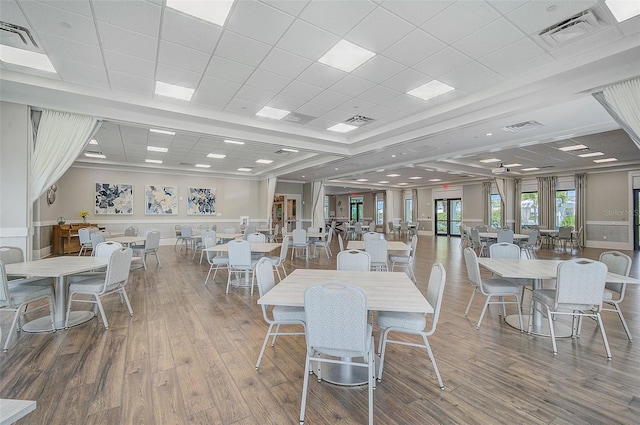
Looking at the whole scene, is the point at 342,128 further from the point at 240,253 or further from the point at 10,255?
A: the point at 10,255

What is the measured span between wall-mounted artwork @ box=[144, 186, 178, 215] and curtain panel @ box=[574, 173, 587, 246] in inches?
666

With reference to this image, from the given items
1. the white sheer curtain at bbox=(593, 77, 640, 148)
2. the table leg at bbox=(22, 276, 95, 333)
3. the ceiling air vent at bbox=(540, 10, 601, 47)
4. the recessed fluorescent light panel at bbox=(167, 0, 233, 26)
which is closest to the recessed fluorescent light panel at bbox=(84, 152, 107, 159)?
the table leg at bbox=(22, 276, 95, 333)

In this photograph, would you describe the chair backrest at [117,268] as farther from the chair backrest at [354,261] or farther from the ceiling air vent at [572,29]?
the ceiling air vent at [572,29]

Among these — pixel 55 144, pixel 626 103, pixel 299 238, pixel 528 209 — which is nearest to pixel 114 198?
pixel 55 144

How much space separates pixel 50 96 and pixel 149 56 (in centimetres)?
230

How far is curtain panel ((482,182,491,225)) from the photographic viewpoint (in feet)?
50.3

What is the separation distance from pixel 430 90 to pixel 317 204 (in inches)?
431

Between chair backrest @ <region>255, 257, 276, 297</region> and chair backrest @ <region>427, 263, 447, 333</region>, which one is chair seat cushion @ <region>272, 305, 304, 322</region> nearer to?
chair backrest @ <region>255, 257, 276, 297</region>

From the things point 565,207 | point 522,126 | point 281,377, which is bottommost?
point 281,377

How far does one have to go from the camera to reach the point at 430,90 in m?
4.84

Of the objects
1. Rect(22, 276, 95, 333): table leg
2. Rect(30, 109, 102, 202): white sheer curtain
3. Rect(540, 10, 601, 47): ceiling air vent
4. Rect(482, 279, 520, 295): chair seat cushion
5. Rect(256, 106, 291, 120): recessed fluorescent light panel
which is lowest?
Rect(22, 276, 95, 333): table leg

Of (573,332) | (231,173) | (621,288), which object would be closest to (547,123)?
(621,288)

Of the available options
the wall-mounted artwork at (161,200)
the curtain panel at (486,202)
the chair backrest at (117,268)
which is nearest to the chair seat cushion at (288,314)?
the chair backrest at (117,268)

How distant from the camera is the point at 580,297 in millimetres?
2869
